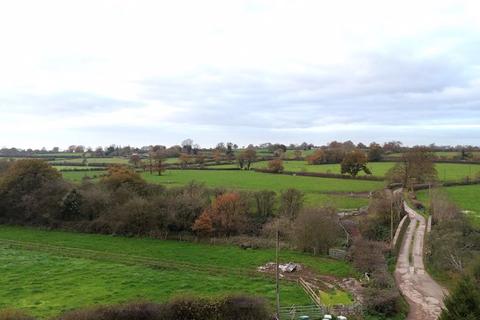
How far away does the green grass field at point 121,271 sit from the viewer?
101 feet

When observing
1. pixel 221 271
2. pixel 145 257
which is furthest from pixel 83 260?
pixel 221 271

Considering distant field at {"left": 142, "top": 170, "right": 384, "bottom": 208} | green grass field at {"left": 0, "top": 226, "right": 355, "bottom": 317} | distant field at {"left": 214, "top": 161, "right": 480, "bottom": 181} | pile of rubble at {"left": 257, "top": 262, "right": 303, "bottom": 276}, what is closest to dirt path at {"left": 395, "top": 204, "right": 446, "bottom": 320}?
green grass field at {"left": 0, "top": 226, "right": 355, "bottom": 317}

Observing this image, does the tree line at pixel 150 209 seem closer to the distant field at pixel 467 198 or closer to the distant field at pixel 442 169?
the distant field at pixel 467 198

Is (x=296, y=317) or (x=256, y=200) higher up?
(x=256, y=200)

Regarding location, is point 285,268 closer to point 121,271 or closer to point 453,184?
point 121,271

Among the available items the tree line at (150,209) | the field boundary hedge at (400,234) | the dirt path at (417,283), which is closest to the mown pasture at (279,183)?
the tree line at (150,209)

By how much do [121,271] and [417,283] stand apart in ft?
78.0

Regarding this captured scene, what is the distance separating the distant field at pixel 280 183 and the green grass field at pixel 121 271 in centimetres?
2081

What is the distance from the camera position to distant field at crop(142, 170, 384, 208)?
2506 inches

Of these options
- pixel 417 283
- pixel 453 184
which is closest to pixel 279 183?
pixel 453 184

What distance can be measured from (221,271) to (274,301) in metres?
8.46

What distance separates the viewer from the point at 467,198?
63.8m

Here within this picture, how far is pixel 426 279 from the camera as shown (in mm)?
34031

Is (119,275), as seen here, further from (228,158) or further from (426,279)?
(228,158)
